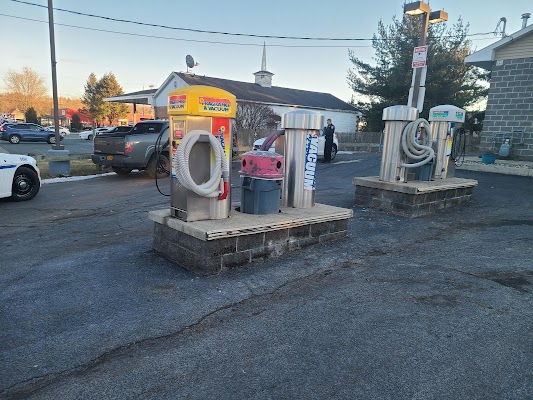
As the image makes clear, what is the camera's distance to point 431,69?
28297mm

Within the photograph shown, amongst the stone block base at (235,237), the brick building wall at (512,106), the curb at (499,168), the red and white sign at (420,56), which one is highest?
the red and white sign at (420,56)

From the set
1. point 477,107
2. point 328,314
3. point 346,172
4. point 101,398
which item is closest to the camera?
point 101,398

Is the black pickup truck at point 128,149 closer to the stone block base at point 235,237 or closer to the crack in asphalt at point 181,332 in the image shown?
the stone block base at point 235,237

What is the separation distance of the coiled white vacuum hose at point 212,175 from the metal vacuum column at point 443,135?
5869 mm

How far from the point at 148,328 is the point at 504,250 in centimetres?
473

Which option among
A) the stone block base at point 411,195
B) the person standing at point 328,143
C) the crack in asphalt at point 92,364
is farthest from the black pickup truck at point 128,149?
the crack in asphalt at point 92,364

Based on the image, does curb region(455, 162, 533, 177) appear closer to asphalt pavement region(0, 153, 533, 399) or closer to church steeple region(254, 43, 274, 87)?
asphalt pavement region(0, 153, 533, 399)

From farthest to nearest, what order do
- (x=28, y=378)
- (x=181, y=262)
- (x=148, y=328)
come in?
(x=181, y=262)
(x=148, y=328)
(x=28, y=378)

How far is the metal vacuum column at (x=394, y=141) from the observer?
286 inches

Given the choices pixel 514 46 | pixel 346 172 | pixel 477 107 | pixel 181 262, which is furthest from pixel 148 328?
pixel 477 107

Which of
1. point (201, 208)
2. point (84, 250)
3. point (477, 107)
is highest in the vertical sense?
point (477, 107)

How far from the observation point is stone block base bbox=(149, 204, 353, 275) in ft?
14.1

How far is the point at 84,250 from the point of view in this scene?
17.4 feet

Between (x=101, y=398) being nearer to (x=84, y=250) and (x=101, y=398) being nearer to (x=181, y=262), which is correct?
(x=181, y=262)
